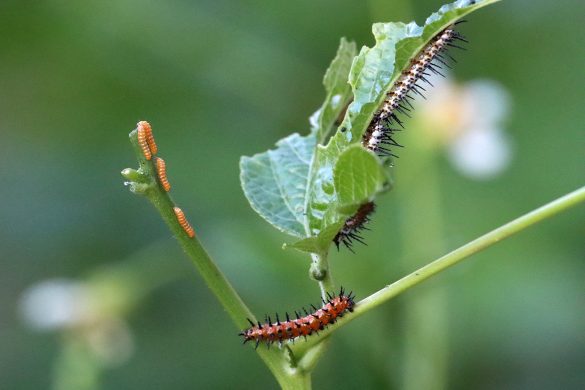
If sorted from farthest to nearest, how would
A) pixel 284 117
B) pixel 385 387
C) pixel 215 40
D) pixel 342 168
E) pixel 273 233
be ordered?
pixel 215 40
pixel 284 117
pixel 273 233
pixel 385 387
pixel 342 168

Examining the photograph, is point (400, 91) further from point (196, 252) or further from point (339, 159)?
point (196, 252)

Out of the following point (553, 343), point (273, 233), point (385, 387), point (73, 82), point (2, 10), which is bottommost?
point (553, 343)

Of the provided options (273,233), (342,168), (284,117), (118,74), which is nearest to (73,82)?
(118,74)

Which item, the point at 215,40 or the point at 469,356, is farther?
the point at 215,40

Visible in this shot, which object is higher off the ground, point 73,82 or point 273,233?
point 73,82

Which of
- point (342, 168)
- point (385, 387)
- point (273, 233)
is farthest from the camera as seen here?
point (273, 233)

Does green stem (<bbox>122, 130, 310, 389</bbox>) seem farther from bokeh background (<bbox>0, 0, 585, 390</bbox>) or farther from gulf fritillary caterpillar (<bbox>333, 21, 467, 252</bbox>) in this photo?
bokeh background (<bbox>0, 0, 585, 390</bbox>)

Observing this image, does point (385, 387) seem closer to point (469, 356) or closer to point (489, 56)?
point (469, 356)

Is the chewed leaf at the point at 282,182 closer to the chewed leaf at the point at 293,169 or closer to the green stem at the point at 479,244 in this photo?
the chewed leaf at the point at 293,169
